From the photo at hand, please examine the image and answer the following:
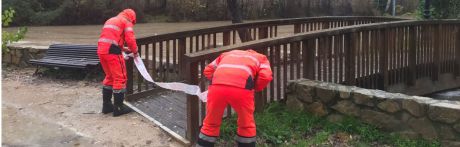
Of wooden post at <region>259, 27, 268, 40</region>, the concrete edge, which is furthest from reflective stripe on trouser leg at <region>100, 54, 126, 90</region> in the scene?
wooden post at <region>259, 27, 268, 40</region>

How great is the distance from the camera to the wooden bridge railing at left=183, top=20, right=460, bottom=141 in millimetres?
5788

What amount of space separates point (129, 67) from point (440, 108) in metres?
3.91

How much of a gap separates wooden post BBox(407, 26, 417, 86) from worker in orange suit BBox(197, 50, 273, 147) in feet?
15.1

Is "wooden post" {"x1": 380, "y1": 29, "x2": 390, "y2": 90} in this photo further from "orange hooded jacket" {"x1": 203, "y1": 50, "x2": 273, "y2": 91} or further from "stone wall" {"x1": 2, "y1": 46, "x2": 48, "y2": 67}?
"stone wall" {"x1": 2, "y1": 46, "x2": 48, "y2": 67}

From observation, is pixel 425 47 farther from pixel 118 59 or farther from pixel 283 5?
pixel 283 5

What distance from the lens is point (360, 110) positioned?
5777 millimetres

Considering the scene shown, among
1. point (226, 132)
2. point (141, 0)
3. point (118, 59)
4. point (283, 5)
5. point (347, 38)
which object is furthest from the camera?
point (283, 5)

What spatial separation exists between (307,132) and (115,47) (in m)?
2.47

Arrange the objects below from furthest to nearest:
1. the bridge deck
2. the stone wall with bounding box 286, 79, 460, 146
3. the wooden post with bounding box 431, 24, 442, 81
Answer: the wooden post with bounding box 431, 24, 442, 81 < the bridge deck < the stone wall with bounding box 286, 79, 460, 146

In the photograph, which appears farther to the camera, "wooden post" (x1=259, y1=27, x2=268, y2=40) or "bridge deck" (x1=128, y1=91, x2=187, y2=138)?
"wooden post" (x1=259, y1=27, x2=268, y2=40)

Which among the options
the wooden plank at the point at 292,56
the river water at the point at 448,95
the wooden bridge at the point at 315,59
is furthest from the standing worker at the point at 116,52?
the river water at the point at 448,95

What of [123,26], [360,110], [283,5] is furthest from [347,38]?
[283,5]

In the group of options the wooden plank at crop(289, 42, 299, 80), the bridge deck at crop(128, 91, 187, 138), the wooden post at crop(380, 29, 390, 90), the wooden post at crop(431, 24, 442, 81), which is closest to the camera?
the bridge deck at crop(128, 91, 187, 138)

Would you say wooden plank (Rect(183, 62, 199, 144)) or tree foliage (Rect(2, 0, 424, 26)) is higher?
tree foliage (Rect(2, 0, 424, 26))
